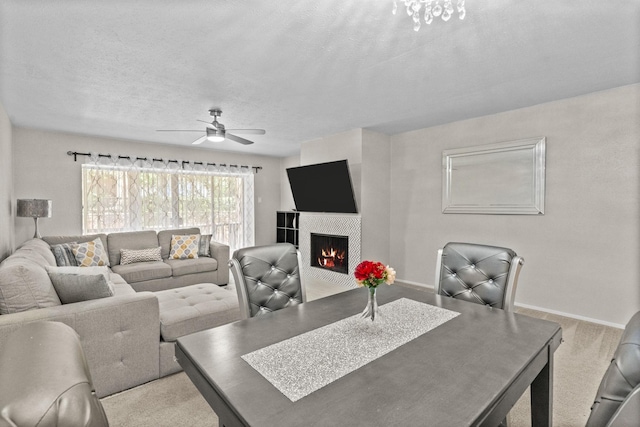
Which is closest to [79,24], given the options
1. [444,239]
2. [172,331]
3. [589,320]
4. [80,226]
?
[172,331]

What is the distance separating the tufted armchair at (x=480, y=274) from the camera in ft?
6.27

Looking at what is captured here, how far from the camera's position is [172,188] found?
5801 millimetres

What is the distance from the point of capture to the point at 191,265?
4617 mm

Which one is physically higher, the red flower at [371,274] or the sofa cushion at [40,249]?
the red flower at [371,274]

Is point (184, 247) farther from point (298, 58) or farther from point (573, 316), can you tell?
point (573, 316)

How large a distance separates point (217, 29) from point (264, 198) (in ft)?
17.3

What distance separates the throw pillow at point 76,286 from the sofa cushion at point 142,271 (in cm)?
212

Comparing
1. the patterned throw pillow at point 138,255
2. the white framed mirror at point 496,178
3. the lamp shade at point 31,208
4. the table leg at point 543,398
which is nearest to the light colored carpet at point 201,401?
the table leg at point 543,398

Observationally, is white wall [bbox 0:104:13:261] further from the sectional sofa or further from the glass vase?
the glass vase

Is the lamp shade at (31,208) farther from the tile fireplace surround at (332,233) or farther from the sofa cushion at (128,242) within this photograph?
the tile fireplace surround at (332,233)

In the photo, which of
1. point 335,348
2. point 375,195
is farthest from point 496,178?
point 335,348

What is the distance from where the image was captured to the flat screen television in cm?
461

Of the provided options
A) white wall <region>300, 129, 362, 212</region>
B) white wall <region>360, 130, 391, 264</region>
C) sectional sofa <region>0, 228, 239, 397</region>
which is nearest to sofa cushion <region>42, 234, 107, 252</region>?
sectional sofa <region>0, 228, 239, 397</region>

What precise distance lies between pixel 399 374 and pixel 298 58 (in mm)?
2265
